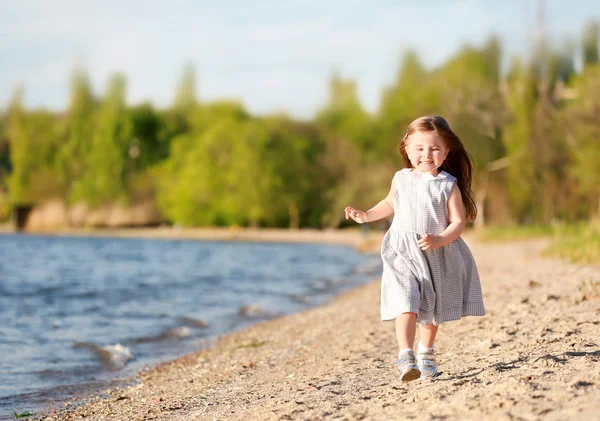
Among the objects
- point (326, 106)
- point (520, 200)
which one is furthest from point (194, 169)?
point (520, 200)

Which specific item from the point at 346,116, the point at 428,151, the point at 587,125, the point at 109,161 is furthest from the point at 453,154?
the point at 109,161

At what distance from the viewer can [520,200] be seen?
129ft

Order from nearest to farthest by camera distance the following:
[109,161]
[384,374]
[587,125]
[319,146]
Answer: [384,374]
[587,125]
[319,146]
[109,161]

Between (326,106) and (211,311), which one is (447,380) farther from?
(326,106)

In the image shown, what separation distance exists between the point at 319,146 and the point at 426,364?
53416 millimetres

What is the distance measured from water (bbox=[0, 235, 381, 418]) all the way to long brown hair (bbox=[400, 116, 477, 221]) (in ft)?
12.2

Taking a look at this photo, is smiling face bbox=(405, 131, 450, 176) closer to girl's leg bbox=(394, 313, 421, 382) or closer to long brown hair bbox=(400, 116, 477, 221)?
long brown hair bbox=(400, 116, 477, 221)

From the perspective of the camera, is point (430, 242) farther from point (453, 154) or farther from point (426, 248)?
point (453, 154)

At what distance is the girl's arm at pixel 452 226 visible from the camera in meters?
4.20

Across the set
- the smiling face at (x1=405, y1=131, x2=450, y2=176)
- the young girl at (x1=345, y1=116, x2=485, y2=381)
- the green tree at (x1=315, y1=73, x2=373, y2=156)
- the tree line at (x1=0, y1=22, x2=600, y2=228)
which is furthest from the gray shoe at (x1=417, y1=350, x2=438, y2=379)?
the green tree at (x1=315, y1=73, x2=373, y2=156)

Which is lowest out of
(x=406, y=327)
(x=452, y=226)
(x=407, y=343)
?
(x=407, y=343)

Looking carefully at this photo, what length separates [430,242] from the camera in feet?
13.8

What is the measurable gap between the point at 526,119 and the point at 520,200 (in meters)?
6.20

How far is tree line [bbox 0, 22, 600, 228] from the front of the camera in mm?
33000
